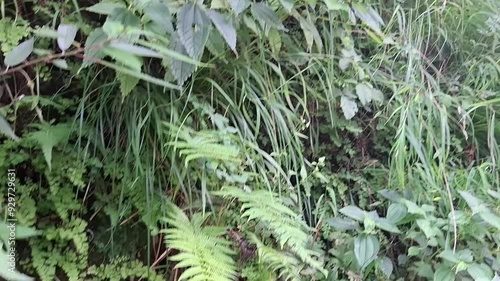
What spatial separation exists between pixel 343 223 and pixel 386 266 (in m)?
0.14

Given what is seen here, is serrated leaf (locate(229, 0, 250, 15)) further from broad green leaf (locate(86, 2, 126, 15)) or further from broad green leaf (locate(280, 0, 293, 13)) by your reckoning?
broad green leaf (locate(86, 2, 126, 15))

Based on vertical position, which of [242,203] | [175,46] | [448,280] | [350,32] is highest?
[175,46]

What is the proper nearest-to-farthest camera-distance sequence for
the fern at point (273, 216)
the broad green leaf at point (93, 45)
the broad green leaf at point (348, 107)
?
the broad green leaf at point (93, 45) < the fern at point (273, 216) < the broad green leaf at point (348, 107)

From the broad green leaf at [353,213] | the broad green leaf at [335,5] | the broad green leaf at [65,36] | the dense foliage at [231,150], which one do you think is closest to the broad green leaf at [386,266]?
the dense foliage at [231,150]

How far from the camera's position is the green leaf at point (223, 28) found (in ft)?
2.84

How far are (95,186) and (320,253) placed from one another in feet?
1.71

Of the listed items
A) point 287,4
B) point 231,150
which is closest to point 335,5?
point 287,4

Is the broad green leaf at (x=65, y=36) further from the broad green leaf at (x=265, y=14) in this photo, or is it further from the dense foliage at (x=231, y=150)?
the broad green leaf at (x=265, y=14)

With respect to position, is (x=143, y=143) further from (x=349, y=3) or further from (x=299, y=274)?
(x=349, y=3)

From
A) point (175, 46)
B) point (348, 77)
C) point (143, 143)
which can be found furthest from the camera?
point (348, 77)

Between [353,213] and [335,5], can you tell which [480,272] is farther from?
[335,5]

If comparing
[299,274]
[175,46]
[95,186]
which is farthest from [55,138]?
[299,274]

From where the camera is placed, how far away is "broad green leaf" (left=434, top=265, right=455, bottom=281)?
40.6 inches

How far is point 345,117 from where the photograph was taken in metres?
1.27
